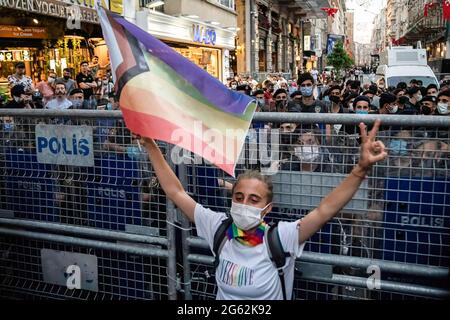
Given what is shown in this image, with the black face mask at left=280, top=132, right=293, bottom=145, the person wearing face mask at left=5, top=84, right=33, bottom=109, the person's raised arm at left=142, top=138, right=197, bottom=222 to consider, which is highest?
the person wearing face mask at left=5, top=84, right=33, bottom=109

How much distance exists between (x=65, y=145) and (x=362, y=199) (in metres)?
2.20

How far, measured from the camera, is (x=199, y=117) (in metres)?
2.73

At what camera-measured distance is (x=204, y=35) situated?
2536 centimetres

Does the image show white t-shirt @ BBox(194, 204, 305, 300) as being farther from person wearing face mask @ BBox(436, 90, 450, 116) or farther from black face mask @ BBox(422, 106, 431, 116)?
black face mask @ BBox(422, 106, 431, 116)

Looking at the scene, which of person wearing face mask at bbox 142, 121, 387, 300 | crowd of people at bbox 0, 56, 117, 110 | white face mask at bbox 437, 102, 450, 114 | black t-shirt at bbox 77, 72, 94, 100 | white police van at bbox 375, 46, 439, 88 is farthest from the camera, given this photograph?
white police van at bbox 375, 46, 439, 88

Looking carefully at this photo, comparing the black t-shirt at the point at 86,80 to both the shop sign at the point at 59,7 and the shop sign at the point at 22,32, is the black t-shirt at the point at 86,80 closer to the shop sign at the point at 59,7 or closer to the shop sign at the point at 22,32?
the shop sign at the point at 59,7

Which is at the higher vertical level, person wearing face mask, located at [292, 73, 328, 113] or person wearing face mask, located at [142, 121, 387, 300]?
person wearing face mask, located at [292, 73, 328, 113]

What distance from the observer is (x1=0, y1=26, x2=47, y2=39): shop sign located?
1223cm

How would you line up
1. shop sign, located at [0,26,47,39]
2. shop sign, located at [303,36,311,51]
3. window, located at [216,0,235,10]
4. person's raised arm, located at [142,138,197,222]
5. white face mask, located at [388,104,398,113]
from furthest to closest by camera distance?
shop sign, located at [303,36,311,51]
window, located at [216,0,235,10]
shop sign, located at [0,26,47,39]
white face mask, located at [388,104,398,113]
person's raised arm, located at [142,138,197,222]

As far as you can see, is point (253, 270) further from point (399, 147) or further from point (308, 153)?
point (399, 147)

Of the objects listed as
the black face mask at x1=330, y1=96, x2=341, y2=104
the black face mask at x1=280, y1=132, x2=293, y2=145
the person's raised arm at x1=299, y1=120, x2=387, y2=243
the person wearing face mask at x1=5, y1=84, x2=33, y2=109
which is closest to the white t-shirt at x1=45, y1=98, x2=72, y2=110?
the person wearing face mask at x1=5, y1=84, x2=33, y2=109

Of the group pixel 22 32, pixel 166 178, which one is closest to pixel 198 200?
pixel 166 178
